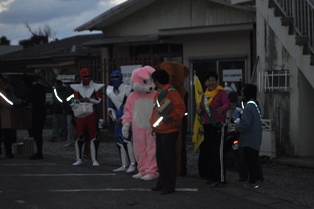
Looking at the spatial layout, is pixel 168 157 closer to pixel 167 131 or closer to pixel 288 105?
pixel 167 131

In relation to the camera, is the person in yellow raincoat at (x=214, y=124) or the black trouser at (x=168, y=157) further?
the person in yellow raincoat at (x=214, y=124)

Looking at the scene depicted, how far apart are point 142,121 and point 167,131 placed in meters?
1.38

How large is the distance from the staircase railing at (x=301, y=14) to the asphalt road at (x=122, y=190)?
2.90 meters

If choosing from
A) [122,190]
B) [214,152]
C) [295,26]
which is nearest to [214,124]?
[214,152]

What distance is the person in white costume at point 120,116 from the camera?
36.6 feet

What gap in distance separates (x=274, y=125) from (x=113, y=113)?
3561 mm

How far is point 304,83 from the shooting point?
40.7ft

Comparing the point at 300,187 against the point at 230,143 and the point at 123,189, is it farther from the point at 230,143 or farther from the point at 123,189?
the point at 123,189

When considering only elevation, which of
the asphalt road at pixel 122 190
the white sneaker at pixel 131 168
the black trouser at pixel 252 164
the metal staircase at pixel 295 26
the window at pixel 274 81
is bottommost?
the asphalt road at pixel 122 190

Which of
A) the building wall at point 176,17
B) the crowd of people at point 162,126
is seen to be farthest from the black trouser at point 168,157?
the building wall at point 176,17

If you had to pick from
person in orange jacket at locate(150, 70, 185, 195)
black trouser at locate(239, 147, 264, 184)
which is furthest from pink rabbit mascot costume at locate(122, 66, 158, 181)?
black trouser at locate(239, 147, 264, 184)

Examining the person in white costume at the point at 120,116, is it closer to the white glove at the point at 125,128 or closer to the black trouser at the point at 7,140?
the white glove at the point at 125,128

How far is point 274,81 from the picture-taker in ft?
41.7

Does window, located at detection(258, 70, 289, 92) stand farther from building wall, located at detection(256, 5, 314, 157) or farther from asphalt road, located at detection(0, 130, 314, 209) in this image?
asphalt road, located at detection(0, 130, 314, 209)
